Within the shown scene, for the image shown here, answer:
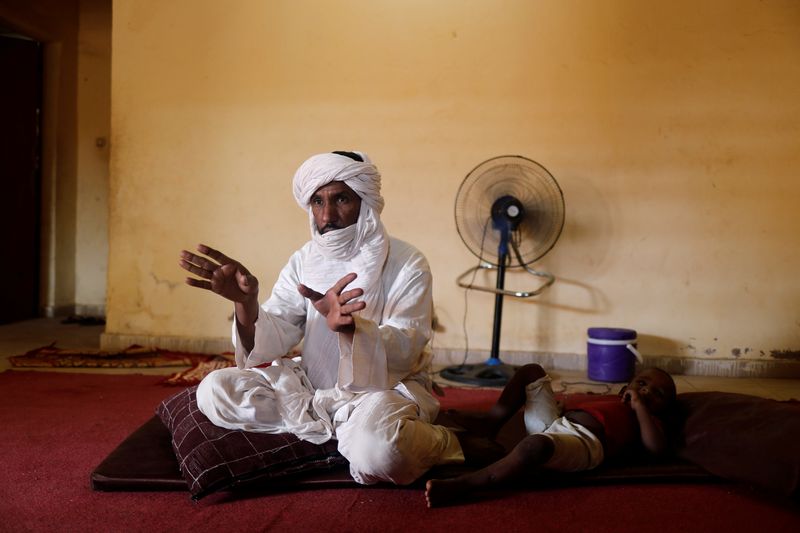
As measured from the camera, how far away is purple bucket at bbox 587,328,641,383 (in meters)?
4.32

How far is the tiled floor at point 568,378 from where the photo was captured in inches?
163

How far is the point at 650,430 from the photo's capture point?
2463 mm

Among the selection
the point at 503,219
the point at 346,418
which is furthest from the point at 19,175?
the point at 346,418

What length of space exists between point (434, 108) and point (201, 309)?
2209mm

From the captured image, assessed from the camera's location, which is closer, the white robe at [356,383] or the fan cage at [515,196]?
the white robe at [356,383]

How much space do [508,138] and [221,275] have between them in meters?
2.95

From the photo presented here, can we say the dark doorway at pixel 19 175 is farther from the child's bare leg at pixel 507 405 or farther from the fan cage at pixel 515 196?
the child's bare leg at pixel 507 405

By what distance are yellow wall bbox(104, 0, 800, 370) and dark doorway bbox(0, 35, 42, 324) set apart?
1.78 m

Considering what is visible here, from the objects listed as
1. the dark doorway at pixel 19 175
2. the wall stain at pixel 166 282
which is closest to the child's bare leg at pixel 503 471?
the wall stain at pixel 166 282

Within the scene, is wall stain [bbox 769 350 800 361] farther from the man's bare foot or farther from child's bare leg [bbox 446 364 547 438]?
the man's bare foot

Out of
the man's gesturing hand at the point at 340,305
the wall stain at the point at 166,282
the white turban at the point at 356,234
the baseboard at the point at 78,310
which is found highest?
the white turban at the point at 356,234

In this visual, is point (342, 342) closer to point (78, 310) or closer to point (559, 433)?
point (559, 433)

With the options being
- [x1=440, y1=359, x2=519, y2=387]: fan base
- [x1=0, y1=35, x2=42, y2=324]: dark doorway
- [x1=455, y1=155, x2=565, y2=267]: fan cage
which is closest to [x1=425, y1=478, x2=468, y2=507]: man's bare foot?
[x1=440, y1=359, x2=519, y2=387]: fan base

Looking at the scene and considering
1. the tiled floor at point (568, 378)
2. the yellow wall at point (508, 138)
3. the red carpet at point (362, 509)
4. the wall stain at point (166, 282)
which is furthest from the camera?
the wall stain at point (166, 282)
